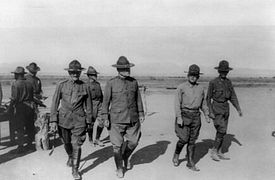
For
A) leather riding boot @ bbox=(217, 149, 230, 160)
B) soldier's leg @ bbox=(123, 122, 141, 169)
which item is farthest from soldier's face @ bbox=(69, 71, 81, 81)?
leather riding boot @ bbox=(217, 149, 230, 160)

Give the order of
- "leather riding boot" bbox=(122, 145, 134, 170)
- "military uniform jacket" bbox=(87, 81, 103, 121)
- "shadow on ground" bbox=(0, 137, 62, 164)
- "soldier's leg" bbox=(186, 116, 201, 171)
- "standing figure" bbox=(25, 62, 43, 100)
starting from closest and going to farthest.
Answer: "leather riding boot" bbox=(122, 145, 134, 170) → "soldier's leg" bbox=(186, 116, 201, 171) → "shadow on ground" bbox=(0, 137, 62, 164) → "military uniform jacket" bbox=(87, 81, 103, 121) → "standing figure" bbox=(25, 62, 43, 100)

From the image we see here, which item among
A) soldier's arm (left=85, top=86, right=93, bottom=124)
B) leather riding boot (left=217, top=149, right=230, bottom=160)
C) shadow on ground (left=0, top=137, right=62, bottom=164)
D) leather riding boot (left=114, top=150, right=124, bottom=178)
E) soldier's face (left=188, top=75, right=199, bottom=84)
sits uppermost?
soldier's face (left=188, top=75, right=199, bottom=84)

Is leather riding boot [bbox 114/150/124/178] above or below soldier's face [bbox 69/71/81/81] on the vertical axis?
below

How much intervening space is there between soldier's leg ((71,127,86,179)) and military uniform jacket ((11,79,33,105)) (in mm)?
2587

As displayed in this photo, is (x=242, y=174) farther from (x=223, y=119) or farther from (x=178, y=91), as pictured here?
(x=178, y=91)

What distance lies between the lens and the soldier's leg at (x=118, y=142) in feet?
19.0

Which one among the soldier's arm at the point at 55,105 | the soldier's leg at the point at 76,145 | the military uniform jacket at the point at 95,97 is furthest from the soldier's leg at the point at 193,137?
the military uniform jacket at the point at 95,97

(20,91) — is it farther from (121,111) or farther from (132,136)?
(132,136)

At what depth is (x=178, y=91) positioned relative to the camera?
6211mm

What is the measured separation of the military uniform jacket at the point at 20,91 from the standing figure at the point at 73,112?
7.49 feet

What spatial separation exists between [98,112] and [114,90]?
223cm

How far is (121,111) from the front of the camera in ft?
19.3

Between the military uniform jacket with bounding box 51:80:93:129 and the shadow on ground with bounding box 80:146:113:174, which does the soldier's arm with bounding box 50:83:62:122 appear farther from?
the shadow on ground with bounding box 80:146:113:174

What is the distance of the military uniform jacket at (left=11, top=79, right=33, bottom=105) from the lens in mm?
7633
